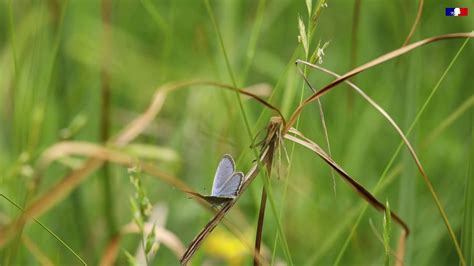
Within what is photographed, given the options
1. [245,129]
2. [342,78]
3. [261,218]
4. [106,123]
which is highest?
[342,78]

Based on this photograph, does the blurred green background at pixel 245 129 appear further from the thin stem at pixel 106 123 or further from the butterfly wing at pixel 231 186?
the butterfly wing at pixel 231 186

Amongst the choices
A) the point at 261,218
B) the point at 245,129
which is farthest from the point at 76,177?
the point at 261,218

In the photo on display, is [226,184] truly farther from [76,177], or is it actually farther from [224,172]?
[76,177]

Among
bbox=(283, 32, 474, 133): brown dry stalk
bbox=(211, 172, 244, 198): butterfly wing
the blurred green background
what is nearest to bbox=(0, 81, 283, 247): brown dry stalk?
the blurred green background

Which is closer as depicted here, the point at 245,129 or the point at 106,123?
the point at 245,129

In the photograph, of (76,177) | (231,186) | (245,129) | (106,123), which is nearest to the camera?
(231,186)

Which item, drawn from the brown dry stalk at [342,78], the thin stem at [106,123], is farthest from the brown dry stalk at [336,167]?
the thin stem at [106,123]

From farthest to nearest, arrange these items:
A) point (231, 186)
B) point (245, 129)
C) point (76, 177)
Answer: point (245, 129), point (76, 177), point (231, 186)

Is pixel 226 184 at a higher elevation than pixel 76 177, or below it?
higher

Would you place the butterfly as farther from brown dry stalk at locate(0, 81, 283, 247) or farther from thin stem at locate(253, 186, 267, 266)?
brown dry stalk at locate(0, 81, 283, 247)
